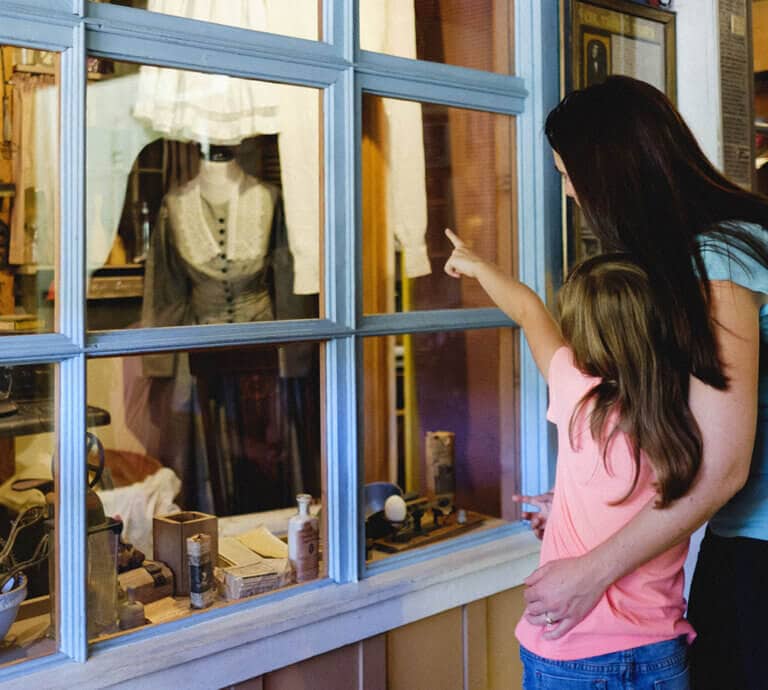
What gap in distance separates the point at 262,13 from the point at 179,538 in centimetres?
92

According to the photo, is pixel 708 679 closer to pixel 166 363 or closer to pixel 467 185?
pixel 467 185

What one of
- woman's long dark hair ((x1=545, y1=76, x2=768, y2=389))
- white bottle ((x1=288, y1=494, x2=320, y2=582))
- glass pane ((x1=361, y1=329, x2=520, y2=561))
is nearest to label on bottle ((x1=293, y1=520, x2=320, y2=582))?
white bottle ((x1=288, y1=494, x2=320, y2=582))

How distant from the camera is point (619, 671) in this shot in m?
1.19

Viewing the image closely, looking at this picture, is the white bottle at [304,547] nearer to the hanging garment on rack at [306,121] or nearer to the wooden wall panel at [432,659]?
the wooden wall panel at [432,659]

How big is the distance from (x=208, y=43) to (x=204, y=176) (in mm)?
1235

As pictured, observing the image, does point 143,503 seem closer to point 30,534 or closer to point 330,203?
point 30,534

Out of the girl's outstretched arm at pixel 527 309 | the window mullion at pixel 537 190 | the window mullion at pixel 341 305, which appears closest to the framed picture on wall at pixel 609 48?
the window mullion at pixel 537 190

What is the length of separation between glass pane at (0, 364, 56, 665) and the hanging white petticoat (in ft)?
1.92

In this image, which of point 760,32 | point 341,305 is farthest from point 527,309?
point 760,32

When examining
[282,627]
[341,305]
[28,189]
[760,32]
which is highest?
[760,32]

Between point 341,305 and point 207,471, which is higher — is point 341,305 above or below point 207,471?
above

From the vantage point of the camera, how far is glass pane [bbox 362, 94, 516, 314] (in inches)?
72.9

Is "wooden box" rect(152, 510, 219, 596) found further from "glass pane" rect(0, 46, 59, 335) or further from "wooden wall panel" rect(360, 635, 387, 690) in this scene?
"glass pane" rect(0, 46, 59, 335)

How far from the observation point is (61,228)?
1.25 meters
